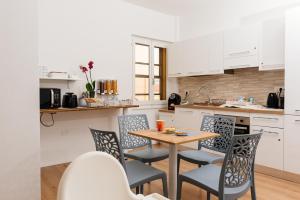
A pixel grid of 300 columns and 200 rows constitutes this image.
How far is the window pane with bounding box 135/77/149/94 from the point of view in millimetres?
4754

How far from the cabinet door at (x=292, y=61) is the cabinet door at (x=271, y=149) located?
0.34 m

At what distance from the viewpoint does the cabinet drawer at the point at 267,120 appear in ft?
10.1

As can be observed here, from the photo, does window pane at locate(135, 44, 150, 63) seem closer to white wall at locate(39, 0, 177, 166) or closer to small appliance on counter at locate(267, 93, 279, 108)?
white wall at locate(39, 0, 177, 166)

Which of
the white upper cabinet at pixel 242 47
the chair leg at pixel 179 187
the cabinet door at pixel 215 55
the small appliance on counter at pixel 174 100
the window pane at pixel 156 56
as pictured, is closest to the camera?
the chair leg at pixel 179 187

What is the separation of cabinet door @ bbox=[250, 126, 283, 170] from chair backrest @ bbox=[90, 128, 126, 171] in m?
2.23

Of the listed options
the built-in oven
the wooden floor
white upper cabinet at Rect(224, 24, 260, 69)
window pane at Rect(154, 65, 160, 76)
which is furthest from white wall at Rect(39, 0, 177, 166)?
the built-in oven

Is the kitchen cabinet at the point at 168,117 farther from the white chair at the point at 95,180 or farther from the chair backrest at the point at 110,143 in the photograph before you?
the white chair at the point at 95,180

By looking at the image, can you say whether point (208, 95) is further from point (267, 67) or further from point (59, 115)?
point (59, 115)

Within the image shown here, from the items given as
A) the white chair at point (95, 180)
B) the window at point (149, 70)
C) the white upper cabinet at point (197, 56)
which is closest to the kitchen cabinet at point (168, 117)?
the window at point (149, 70)

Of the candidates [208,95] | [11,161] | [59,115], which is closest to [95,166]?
[11,161]

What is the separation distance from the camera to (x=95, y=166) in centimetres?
117

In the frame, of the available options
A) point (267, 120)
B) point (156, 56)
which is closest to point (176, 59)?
point (156, 56)

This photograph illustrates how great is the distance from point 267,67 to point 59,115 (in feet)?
10.5

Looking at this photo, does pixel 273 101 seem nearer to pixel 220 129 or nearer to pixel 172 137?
pixel 220 129
